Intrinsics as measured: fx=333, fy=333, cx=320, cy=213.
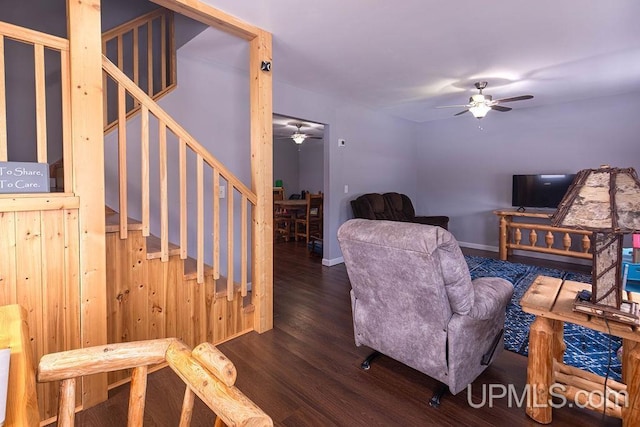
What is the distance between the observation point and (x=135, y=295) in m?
2.12

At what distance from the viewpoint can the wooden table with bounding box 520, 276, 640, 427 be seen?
1.41 m

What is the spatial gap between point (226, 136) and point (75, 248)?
80.7 inches

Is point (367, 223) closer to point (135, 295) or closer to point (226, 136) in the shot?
point (135, 295)

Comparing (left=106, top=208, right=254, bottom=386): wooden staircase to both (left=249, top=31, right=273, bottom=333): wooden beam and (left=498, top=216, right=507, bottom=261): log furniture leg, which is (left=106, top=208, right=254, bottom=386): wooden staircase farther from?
(left=498, top=216, right=507, bottom=261): log furniture leg

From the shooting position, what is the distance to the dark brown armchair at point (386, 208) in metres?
4.96

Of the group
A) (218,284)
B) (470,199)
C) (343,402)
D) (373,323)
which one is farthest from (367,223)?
(470,199)

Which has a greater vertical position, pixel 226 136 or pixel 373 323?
pixel 226 136

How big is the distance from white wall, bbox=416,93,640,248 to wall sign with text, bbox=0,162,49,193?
6.03 m

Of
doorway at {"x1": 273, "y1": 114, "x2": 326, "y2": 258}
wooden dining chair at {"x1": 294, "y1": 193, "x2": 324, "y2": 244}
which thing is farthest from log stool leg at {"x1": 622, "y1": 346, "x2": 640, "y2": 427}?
doorway at {"x1": 273, "y1": 114, "x2": 326, "y2": 258}

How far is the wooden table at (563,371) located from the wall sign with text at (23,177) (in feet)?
8.15

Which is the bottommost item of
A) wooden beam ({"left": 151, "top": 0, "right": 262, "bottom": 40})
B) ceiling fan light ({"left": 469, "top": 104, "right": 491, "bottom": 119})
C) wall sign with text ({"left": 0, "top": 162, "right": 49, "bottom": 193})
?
wall sign with text ({"left": 0, "top": 162, "right": 49, "bottom": 193})

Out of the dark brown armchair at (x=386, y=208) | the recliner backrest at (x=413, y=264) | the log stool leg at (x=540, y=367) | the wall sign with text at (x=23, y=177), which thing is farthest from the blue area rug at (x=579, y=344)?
the wall sign with text at (x=23, y=177)

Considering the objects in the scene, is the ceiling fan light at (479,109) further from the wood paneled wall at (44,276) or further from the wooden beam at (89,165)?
the wood paneled wall at (44,276)

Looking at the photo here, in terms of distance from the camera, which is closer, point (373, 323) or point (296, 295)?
point (373, 323)
